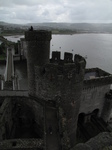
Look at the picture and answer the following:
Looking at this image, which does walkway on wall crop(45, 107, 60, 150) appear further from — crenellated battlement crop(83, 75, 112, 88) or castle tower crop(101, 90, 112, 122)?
castle tower crop(101, 90, 112, 122)

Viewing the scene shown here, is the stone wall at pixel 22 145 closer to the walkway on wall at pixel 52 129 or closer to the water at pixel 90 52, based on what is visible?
the walkway on wall at pixel 52 129

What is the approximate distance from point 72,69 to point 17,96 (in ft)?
19.7

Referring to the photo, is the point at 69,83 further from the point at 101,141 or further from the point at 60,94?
the point at 101,141

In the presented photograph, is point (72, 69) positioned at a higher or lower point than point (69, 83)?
higher

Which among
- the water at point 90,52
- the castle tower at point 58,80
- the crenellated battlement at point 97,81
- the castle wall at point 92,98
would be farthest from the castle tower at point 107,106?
the water at point 90,52

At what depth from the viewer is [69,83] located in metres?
6.36

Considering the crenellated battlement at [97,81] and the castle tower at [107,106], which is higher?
the crenellated battlement at [97,81]

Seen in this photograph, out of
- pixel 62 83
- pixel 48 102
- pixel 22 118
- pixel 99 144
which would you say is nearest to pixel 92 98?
pixel 22 118

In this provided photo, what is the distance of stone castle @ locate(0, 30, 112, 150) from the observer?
20.3ft

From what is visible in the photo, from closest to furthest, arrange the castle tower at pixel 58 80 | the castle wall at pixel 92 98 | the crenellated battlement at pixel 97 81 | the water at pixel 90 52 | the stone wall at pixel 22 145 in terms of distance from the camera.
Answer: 1. the castle tower at pixel 58 80
2. the stone wall at pixel 22 145
3. the crenellated battlement at pixel 97 81
4. the castle wall at pixel 92 98
5. the water at pixel 90 52

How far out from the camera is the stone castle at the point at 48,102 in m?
6.18

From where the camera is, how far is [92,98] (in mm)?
12438

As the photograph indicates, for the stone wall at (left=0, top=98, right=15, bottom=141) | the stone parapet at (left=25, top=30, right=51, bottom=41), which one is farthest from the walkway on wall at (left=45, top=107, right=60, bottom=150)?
the stone parapet at (left=25, top=30, right=51, bottom=41)

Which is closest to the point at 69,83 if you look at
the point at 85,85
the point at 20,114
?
the point at 85,85
